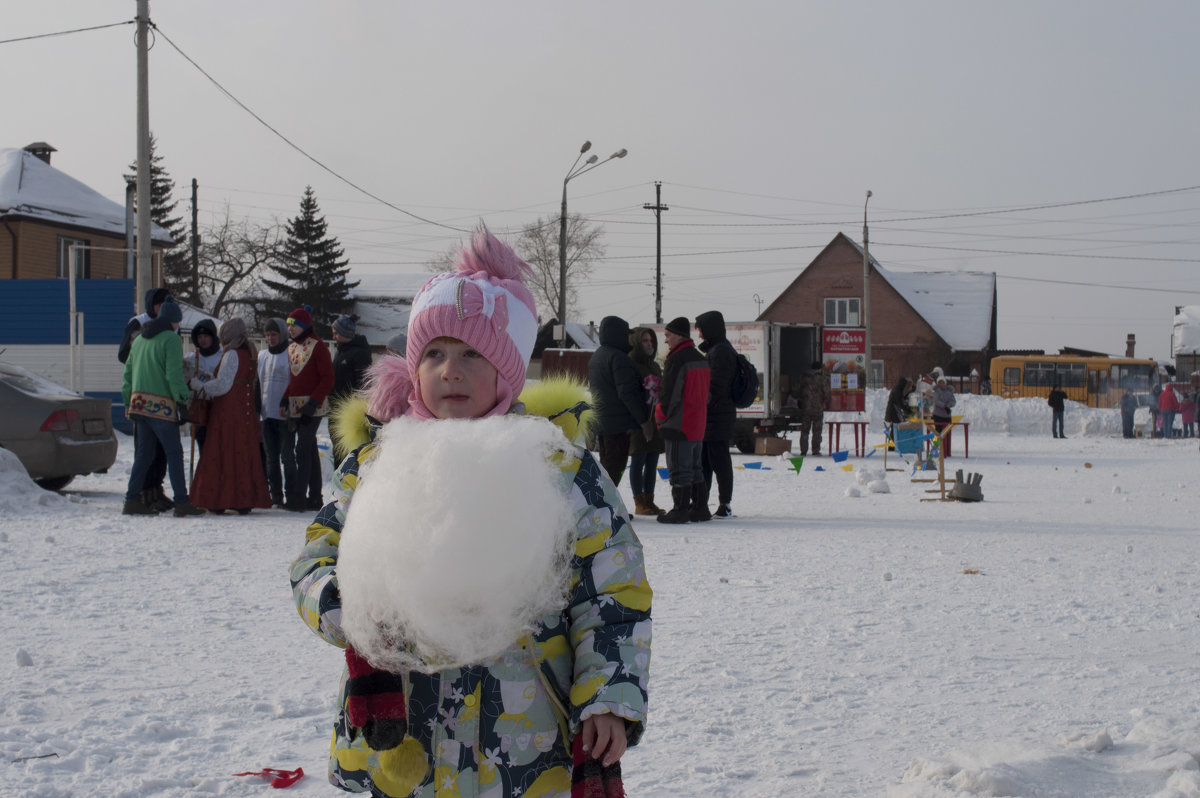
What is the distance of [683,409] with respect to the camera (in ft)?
35.1

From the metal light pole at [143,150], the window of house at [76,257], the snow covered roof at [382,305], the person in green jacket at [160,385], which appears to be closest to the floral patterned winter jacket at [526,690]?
the person in green jacket at [160,385]

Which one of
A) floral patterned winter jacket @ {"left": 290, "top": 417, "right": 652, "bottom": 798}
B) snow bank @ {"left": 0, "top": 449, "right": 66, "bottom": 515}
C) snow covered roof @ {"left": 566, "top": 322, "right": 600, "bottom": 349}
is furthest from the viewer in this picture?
snow covered roof @ {"left": 566, "top": 322, "right": 600, "bottom": 349}

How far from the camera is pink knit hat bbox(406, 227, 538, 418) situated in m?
2.43

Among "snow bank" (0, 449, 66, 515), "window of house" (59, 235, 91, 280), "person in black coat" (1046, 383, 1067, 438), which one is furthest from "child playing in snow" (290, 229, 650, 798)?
"window of house" (59, 235, 91, 280)

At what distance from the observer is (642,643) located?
2.26 m

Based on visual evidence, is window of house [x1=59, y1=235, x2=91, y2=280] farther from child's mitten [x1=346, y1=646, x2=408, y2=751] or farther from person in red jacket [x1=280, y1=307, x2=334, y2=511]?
child's mitten [x1=346, y1=646, x2=408, y2=751]

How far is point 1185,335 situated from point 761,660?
75.2 m

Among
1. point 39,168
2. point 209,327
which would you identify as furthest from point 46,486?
point 39,168

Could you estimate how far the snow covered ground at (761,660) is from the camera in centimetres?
401

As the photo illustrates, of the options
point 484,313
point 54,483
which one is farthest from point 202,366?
point 484,313

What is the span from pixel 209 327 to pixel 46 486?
138 inches

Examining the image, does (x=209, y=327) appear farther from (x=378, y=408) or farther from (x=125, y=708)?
(x=378, y=408)

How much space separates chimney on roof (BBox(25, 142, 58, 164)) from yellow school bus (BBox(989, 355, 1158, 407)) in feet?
128

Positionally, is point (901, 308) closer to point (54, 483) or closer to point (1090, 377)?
point (1090, 377)
